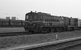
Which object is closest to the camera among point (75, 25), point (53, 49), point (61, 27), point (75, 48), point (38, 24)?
point (53, 49)

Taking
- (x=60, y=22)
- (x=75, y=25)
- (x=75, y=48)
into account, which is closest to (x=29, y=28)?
(x=60, y=22)

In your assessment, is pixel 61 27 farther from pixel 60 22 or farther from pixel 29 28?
pixel 29 28

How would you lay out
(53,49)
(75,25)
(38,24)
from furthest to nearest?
(75,25)
(38,24)
(53,49)

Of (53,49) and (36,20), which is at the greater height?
(36,20)

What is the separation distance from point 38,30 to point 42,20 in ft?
6.72

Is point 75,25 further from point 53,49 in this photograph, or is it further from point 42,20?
point 53,49

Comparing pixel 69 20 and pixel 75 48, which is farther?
pixel 69 20

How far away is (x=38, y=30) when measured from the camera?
17.2 meters

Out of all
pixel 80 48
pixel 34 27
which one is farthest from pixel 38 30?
pixel 80 48

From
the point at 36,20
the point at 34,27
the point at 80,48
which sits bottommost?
the point at 80,48

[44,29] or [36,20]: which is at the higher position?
[36,20]

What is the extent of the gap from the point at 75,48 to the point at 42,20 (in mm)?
10345

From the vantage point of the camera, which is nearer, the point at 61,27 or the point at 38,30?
the point at 38,30

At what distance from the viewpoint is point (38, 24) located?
17125 millimetres
